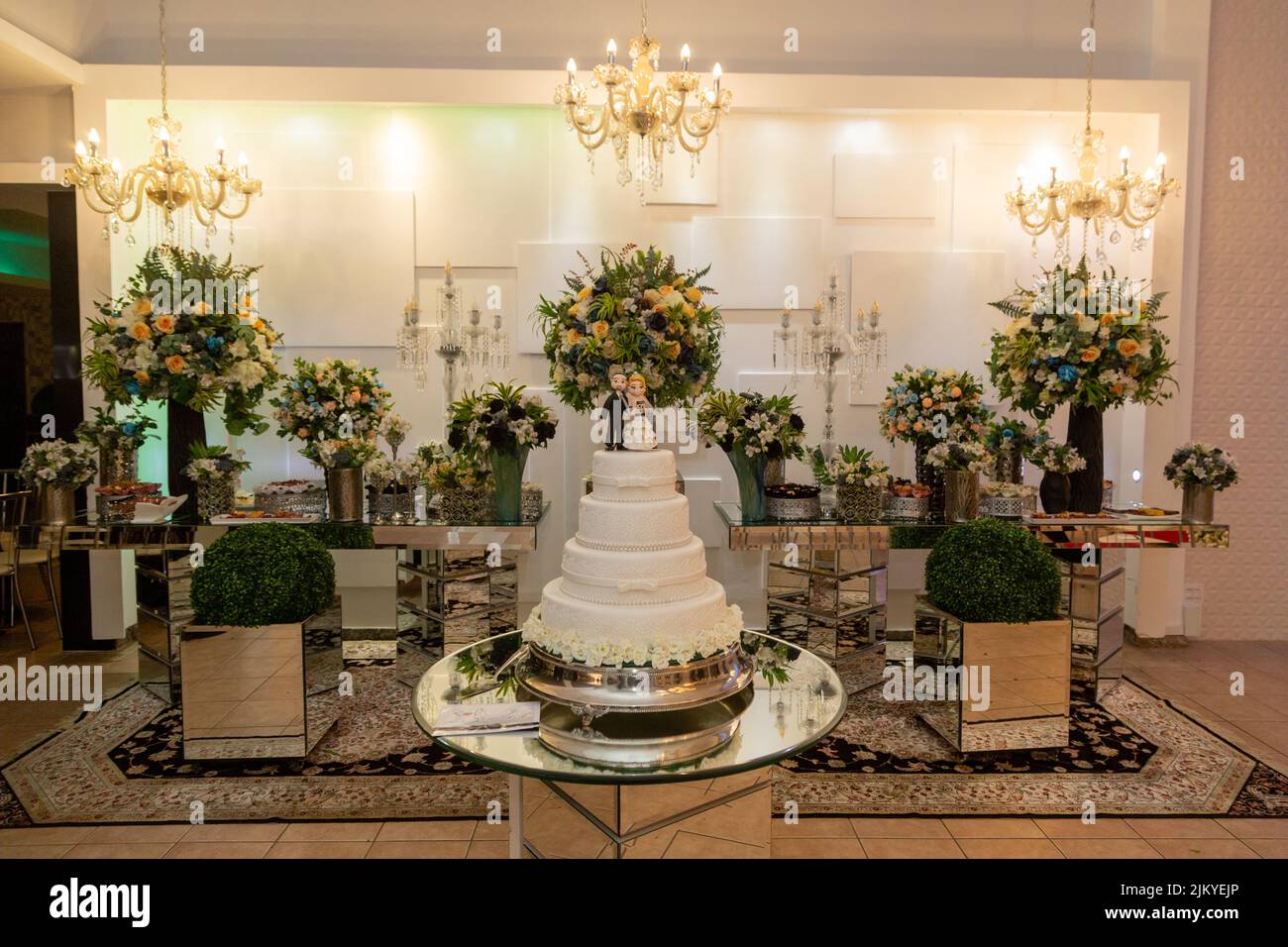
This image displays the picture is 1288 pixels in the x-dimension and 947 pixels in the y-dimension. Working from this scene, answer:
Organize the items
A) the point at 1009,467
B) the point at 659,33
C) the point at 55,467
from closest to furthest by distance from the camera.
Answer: the point at 55,467 < the point at 1009,467 < the point at 659,33

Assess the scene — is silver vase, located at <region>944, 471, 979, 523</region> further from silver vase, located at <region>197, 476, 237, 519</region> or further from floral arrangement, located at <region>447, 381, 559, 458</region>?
silver vase, located at <region>197, 476, 237, 519</region>

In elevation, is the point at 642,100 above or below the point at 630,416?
above

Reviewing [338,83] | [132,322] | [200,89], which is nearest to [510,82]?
[338,83]

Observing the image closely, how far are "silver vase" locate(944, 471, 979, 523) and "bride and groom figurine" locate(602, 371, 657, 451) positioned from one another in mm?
2647

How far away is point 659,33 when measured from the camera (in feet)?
21.4

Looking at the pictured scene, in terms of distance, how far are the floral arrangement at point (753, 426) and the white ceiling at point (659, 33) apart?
2.78 m

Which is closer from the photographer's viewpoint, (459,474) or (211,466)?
(459,474)

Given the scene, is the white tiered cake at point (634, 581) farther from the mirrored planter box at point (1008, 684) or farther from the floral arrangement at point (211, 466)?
the floral arrangement at point (211, 466)

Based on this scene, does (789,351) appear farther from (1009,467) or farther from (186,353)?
(186,353)

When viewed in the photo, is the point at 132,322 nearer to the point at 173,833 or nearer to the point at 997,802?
the point at 173,833

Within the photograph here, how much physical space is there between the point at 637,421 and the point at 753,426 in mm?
2142

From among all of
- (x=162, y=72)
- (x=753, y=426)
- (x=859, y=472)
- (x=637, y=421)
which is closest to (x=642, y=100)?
(x=753, y=426)

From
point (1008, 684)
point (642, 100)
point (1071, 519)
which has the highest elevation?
point (642, 100)
